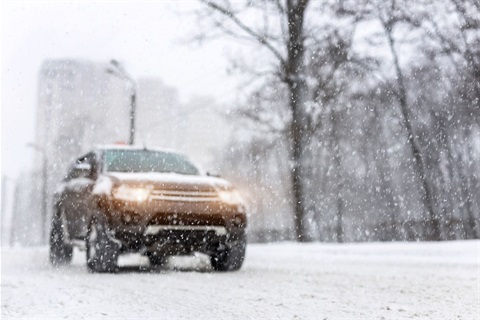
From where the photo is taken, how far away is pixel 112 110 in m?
63.0

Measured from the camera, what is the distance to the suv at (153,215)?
7.74 meters

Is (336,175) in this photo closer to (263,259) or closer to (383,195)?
(383,195)

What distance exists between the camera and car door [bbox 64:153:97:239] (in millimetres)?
8641

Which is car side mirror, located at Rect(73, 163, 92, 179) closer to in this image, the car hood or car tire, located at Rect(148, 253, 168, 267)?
the car hood

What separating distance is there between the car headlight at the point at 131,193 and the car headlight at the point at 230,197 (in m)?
0.97

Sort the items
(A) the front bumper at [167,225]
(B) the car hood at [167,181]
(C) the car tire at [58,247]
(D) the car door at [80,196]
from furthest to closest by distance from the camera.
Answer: (C) the car tire at [58,247] → (D) the car door at [80,196] → (B) the car hood at [167,181] → (A) the front bumper at [167,225]

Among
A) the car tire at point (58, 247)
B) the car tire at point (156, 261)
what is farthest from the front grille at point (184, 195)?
the car tire at point (58, 247)

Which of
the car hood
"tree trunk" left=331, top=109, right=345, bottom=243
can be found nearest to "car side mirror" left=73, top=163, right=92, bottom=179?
the car hood

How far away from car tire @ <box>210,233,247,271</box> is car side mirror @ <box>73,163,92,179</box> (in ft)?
6.81

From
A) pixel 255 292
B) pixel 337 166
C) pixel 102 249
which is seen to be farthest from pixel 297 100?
pixel 337 166

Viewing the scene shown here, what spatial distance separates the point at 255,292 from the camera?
6.06 meters

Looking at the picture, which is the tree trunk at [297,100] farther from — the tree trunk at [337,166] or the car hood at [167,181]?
the car hood at [167,181]

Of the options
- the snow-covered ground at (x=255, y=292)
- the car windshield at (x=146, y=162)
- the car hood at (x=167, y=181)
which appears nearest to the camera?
the snow-covered ground at (x=255, y=292)

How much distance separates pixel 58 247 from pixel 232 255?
3409mm
